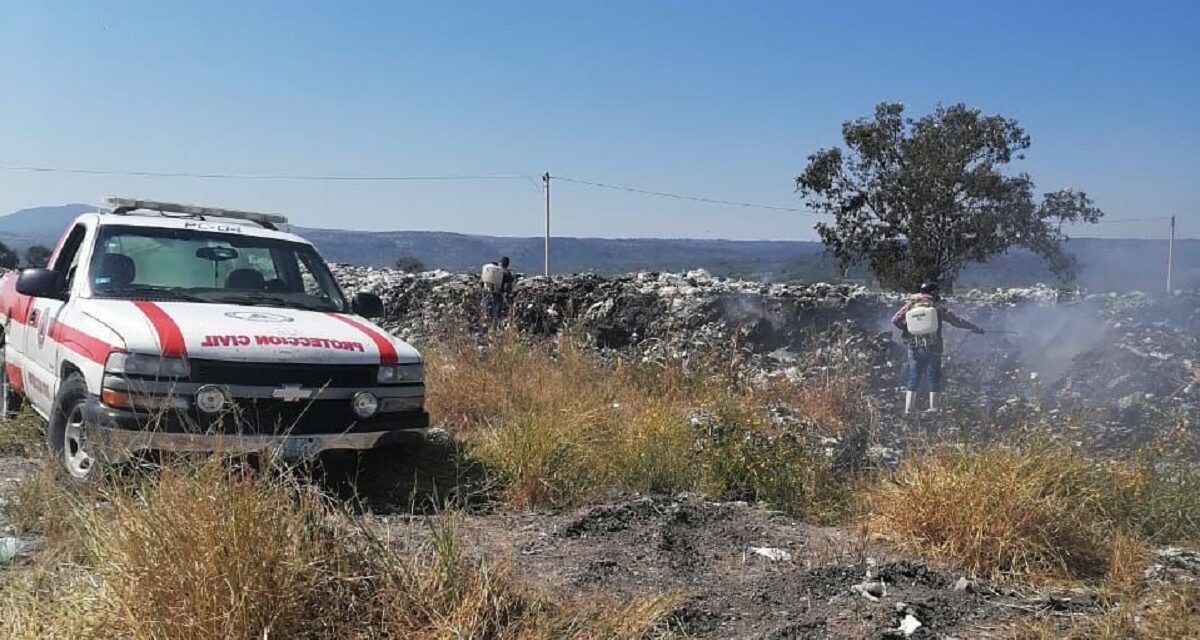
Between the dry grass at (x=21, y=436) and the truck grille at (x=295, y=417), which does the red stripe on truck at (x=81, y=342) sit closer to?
the truck grille at (x=295, y=417)

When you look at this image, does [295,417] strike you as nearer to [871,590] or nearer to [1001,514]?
[871,590]

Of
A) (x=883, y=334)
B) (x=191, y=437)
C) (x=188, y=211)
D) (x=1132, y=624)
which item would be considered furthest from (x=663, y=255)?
(x=1132, y=624)

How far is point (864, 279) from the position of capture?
2723cm

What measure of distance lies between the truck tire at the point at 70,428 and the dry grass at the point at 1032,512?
4.43 meters

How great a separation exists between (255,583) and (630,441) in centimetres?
361

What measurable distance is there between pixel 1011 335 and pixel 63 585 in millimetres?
12540

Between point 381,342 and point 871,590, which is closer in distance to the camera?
point 871,590

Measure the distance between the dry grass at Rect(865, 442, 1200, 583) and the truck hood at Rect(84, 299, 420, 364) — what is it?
309cm

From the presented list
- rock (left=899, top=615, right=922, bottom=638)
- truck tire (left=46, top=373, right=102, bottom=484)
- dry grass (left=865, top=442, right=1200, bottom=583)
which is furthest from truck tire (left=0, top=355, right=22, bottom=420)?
rock (left=899, top=615, right=922, bottom=638)

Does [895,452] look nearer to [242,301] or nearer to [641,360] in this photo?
[641,360]

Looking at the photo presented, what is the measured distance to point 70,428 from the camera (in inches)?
209

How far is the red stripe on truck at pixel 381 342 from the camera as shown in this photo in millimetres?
5535

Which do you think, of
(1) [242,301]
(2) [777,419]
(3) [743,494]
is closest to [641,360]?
(2) [777,419]

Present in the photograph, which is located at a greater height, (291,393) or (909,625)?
(291,393)
